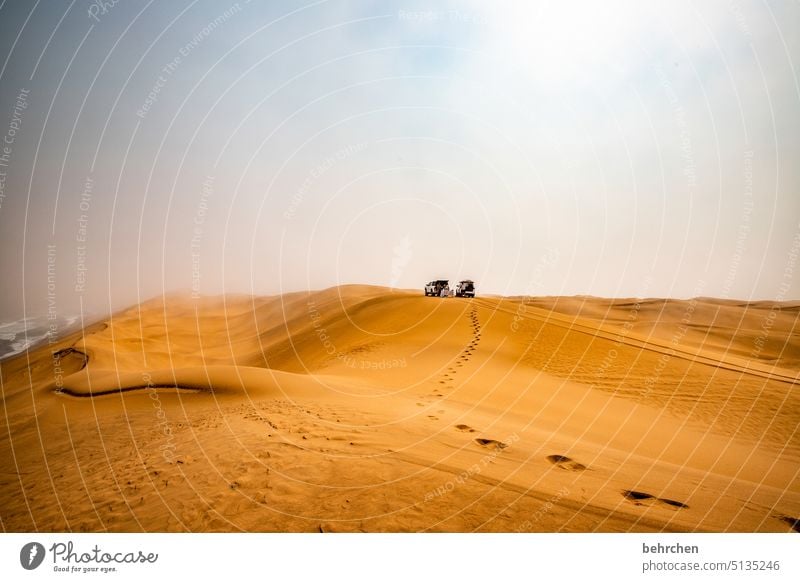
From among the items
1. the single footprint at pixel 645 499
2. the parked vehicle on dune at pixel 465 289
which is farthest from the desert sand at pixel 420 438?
the parked vehicle on dune at pixel 465 289

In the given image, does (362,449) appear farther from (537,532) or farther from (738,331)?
(738,331)

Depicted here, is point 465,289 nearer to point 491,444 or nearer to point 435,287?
point 435,287

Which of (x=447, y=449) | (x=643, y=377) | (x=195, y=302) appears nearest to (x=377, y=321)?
(x=643, y=377)

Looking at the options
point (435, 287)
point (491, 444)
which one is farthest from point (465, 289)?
point (491, 444)

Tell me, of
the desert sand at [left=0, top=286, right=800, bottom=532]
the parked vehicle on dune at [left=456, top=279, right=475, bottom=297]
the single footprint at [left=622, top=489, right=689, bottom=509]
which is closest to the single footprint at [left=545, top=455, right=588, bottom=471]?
the desert sand at [left=0, top=286, right=800, bottom=532]

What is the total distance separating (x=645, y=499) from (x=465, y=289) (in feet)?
84.0

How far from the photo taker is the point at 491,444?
7238 millimetres

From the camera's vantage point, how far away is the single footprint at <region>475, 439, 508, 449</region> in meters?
7.12

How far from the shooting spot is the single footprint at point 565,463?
6516 mm

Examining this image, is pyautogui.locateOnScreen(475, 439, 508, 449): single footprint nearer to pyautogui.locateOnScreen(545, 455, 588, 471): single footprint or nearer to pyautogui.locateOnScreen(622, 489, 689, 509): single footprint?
pyautogui.locateOnScreen(545, 455, 588, 471): single footprint

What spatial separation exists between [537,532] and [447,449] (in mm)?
2128

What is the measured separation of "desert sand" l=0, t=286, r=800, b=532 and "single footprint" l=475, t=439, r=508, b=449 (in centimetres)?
11

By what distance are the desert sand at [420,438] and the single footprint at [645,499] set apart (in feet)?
0.11
